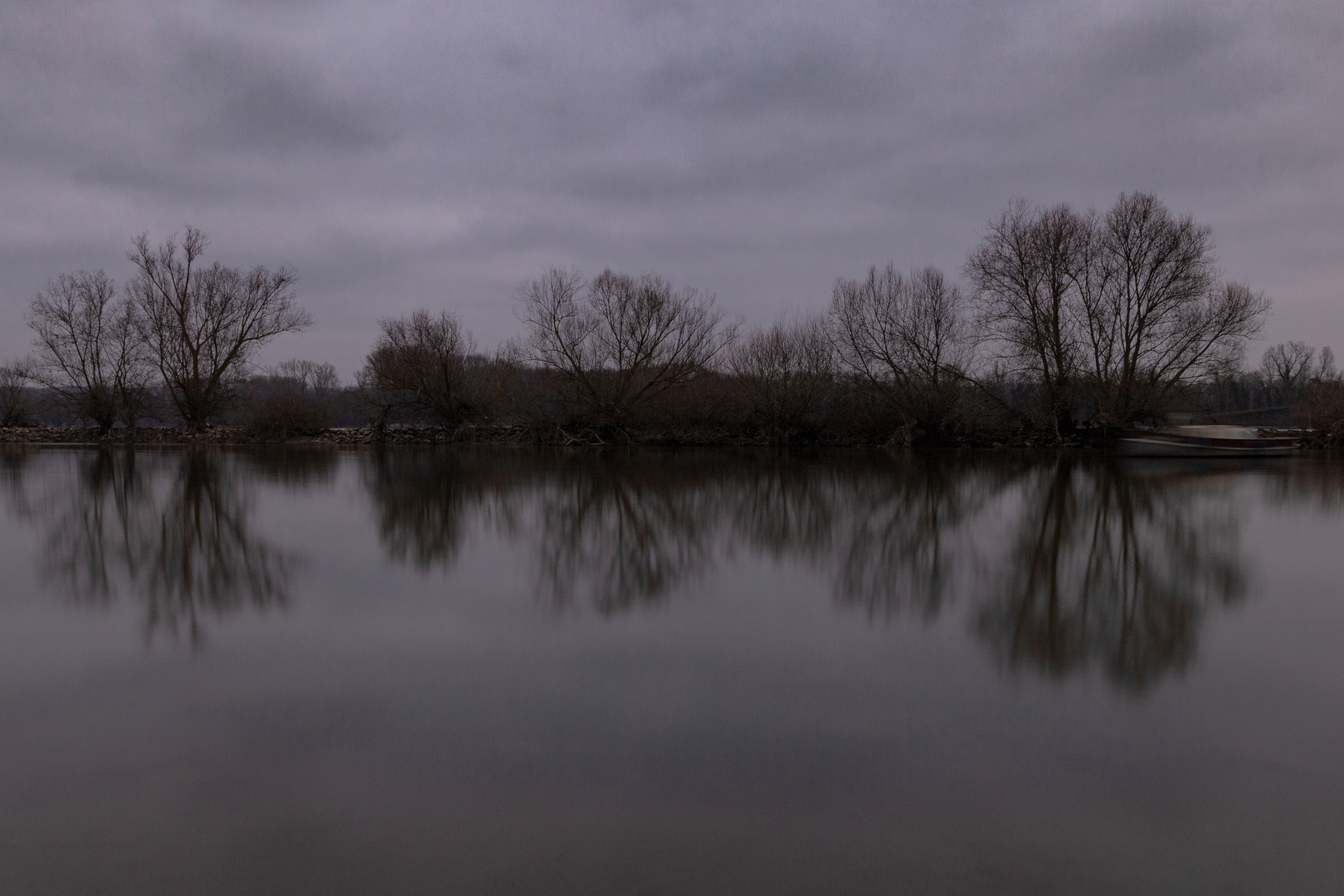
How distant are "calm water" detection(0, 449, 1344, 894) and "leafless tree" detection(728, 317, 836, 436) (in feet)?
68.1

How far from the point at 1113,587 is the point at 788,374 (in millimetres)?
23105

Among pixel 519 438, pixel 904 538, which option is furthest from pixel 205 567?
pixel 519 438

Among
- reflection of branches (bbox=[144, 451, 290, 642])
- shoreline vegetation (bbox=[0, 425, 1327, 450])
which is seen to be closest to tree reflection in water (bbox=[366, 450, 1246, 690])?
reflection of branches (bbox=[144, 451, 290, 642])

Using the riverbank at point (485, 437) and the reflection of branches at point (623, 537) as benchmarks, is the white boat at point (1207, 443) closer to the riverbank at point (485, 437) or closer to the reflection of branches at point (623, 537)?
the riverbank at point (485, 437)

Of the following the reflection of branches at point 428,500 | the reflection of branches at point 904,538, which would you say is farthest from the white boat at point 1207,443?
the reflection of branches at point 428,500

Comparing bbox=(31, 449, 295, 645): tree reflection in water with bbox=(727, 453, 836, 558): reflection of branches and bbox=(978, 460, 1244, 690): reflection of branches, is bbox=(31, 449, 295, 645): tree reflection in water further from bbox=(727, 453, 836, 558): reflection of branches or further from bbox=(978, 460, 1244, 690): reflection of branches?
bbox=(978, 460, 1244, 690): reflection of branches

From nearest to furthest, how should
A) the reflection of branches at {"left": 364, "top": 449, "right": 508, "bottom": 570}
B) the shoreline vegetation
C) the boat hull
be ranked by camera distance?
the reflection of branches at {"left": 364, "top": 449, "right": 508, "bottom": 570} < the boat hull < the shoreline vegetation

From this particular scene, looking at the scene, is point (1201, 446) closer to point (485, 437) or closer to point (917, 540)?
point (917, 540)

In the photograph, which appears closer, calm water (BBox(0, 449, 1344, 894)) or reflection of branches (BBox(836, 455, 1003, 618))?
calm water (BBox(0, 449, 1344, 894))

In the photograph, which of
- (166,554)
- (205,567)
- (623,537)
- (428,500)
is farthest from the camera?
(428,500)

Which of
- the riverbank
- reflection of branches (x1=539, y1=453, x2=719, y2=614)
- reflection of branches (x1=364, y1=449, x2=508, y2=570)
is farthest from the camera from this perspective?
the riverbank

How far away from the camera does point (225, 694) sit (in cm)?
359

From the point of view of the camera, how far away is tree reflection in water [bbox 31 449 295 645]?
532cm

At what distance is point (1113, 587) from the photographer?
571cm
